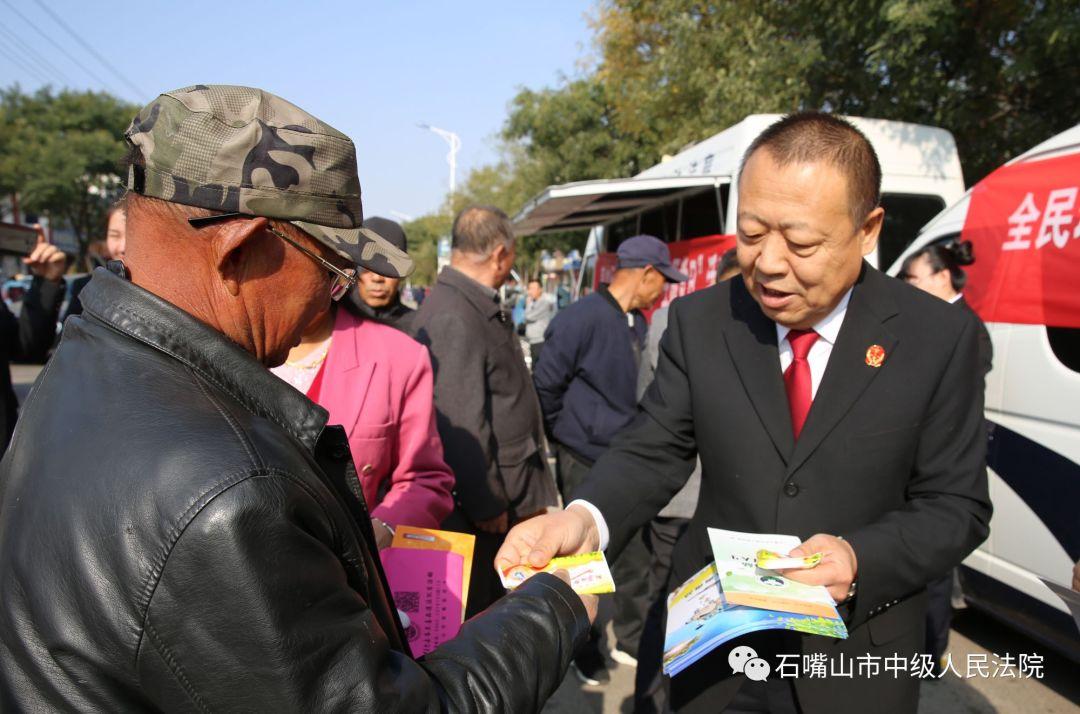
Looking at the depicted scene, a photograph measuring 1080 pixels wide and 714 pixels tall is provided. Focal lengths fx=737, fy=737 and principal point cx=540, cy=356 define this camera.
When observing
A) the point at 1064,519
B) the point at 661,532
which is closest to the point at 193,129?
the point at 661,532

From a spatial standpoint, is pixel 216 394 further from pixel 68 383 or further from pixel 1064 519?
pixel 1064 519

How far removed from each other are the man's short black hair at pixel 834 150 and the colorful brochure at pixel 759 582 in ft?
2.51

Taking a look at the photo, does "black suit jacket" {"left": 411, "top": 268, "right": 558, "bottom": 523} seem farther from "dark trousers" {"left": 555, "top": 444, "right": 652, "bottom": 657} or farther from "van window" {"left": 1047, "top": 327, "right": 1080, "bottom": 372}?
"van window" {"left": 1047, "top": 327, "right": 1080, "bottom": 372}

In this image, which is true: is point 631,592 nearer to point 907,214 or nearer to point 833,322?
point 833,322

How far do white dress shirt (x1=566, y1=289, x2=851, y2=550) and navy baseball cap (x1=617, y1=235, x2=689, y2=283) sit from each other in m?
2.30

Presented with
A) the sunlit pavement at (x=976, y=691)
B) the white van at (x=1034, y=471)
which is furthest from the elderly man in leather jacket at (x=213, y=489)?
the white van at (x=1034, y=471)

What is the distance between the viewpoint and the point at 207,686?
2.85 ft

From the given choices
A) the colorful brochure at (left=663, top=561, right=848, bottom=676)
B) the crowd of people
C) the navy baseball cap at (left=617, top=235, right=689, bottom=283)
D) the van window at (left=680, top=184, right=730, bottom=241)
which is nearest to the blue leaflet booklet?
the colorful brochure at (left=663, top=561, right=848, bottom=676)

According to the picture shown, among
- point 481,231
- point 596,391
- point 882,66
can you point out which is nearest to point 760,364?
point 481,231

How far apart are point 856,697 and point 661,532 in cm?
191

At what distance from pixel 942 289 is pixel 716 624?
9.83 feet

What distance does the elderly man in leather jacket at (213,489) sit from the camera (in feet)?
2.86

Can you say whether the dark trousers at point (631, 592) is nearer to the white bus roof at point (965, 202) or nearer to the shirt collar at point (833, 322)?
the shirt collar at point (833, 322)

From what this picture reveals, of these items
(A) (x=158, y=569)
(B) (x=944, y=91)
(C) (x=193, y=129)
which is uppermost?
(B) (x=944, y=91)
